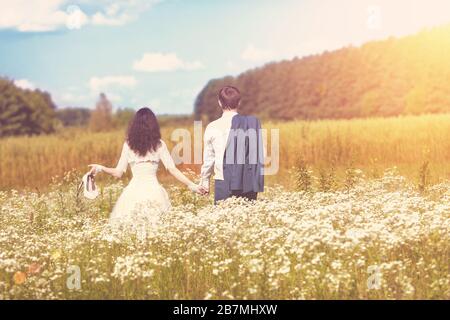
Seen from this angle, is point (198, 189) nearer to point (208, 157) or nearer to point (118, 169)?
point (208, 157)

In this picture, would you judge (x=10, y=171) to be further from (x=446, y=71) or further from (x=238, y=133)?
(x=446, y=71)

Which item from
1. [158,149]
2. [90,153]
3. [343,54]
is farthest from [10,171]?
[343,54]

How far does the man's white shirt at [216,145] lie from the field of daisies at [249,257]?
0.64 metres

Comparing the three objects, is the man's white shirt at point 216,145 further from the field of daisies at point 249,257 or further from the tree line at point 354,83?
the tree line at point 354,83

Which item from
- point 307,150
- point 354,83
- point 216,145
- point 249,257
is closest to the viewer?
point 249,257

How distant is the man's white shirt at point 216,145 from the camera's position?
10.4m

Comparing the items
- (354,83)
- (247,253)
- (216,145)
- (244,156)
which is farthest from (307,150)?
(354,83)

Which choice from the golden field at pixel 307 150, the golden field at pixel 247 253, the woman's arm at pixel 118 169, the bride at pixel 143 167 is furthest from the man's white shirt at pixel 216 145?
the golden field at pixel 307 150

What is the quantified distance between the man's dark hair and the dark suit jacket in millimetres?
183

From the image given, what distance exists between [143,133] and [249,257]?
2.85m

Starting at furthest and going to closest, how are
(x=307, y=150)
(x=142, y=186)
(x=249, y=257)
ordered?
1. (x=307, y=150)
2. (x=142, y=186)
3. (x=249, y=257)

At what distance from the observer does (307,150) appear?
20.8m

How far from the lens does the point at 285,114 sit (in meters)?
39.6

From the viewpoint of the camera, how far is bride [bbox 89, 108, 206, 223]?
1022 cm
